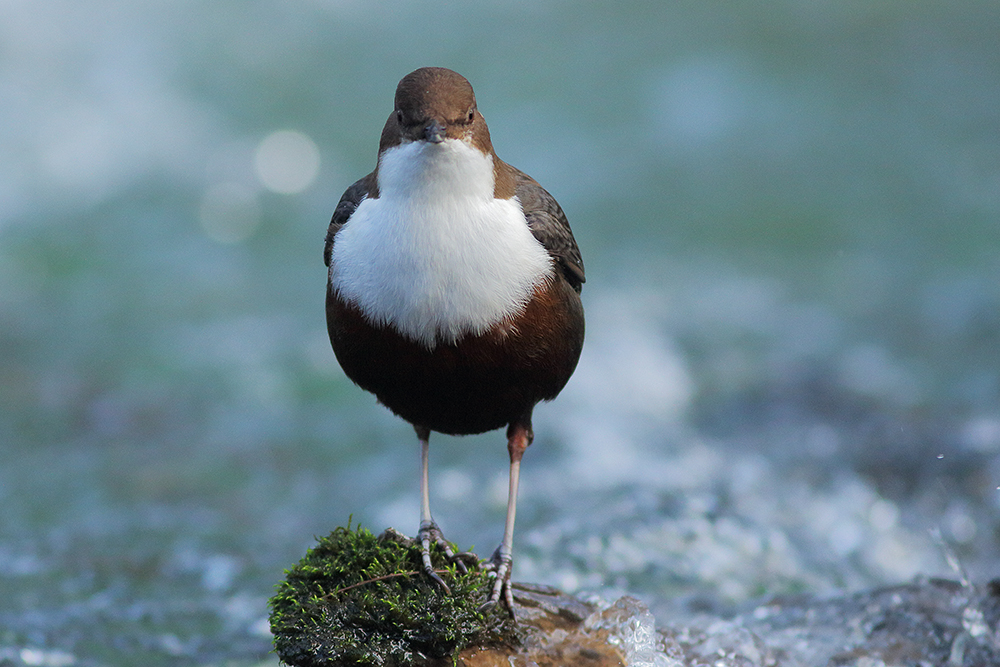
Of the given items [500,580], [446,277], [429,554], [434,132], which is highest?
[434,132]

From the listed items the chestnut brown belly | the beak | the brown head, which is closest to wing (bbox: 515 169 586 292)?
the chestnut brown belly

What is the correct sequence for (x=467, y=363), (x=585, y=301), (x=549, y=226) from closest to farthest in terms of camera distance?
(x=467, y=363)
(x=549, y=226)
(x=585, y=301)

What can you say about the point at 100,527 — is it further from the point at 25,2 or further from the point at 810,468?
the point at 25,2

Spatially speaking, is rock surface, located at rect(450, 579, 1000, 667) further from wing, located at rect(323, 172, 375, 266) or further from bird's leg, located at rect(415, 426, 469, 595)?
wing, located at rect(323, 172, 375, 266)

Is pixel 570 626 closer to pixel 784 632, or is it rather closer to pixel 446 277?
pixel 784 632

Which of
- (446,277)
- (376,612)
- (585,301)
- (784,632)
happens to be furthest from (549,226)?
(585,301)

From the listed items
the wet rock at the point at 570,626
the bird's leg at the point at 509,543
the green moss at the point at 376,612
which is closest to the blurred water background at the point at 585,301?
the wet rock at the point at 570,626
